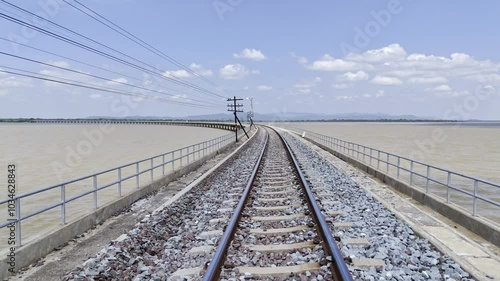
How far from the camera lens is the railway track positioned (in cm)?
545

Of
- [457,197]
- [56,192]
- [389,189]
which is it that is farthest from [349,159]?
[56,192]

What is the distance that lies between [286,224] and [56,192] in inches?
633

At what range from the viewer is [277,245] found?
662cm

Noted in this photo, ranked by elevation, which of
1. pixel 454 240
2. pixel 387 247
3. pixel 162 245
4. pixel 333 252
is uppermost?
pixel 333 252

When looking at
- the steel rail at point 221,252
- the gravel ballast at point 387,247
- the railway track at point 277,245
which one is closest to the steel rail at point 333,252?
the railway track at point 277,245

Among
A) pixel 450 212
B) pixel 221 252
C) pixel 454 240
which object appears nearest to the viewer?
pixel 221 252

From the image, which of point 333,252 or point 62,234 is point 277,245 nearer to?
point 333,252

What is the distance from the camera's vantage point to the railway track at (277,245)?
545cm

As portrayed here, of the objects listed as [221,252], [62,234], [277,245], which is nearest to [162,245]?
[221,252]

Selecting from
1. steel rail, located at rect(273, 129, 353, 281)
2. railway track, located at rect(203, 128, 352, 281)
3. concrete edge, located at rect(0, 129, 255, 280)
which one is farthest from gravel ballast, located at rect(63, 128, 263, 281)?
steel rail, located at rect(273, 129, 353, 281)

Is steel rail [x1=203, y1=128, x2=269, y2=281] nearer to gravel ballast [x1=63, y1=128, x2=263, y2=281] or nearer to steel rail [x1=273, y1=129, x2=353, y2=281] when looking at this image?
gravel ballast [x1=63, y1=128, x2=263, y2=281]

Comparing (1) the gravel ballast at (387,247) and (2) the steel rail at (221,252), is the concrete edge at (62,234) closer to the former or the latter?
(2) the steel rail at (221,252)

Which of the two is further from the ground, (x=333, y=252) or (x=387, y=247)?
(x=333, y=252)

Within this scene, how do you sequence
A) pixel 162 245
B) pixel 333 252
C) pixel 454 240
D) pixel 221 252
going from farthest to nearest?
pixel 454 240 < pixel 162 245 < pixel 221 252 < pixel 333 252
